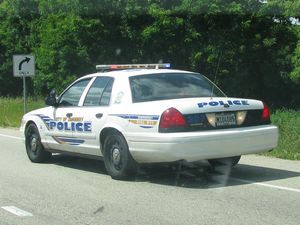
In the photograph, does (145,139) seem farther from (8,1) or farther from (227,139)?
(8,1)

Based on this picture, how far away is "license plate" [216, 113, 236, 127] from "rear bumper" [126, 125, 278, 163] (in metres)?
0.10

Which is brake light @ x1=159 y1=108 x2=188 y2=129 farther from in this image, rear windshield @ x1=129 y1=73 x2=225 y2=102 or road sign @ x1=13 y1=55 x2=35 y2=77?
road sign @ x1=13 y1=55 x2=35 y2=77

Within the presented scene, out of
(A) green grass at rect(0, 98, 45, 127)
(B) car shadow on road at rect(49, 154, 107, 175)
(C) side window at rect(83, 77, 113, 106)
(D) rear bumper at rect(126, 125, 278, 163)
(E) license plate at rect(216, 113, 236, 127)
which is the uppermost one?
(C) side window at rect(83, 77, 113, 106)

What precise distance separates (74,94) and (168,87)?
197cm

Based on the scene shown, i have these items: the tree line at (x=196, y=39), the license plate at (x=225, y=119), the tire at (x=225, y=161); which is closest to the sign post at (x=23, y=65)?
the tree line at (x=196, y=39)

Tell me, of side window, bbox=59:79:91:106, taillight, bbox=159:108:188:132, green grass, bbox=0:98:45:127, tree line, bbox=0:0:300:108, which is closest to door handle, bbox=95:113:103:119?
side window, bbox=59:79:91:106

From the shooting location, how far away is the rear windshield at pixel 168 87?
9188 mm

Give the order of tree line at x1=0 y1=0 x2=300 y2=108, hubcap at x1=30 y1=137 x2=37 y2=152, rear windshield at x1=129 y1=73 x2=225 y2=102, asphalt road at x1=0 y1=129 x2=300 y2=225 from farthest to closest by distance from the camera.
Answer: tree line at x1=0 y1=0 x2=300 y2=108 < hubcap at x1=30 y1=137 x2=37 y2=152 < rear windshield at x1=129 y1=73 x2=225 y2=102 < asphalt road at x1=0 y1=129 x2=300 y2=225

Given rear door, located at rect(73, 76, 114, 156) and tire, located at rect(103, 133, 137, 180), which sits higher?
rear door, located at rect(73, 76, 114, 156)

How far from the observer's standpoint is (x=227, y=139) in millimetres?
8547

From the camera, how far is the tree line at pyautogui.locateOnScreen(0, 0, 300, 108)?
22.7 meters

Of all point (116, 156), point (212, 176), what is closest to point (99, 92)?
point (116, 156)

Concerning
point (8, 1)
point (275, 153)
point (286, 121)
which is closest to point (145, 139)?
point (275, 153)

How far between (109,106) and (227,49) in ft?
46.7
